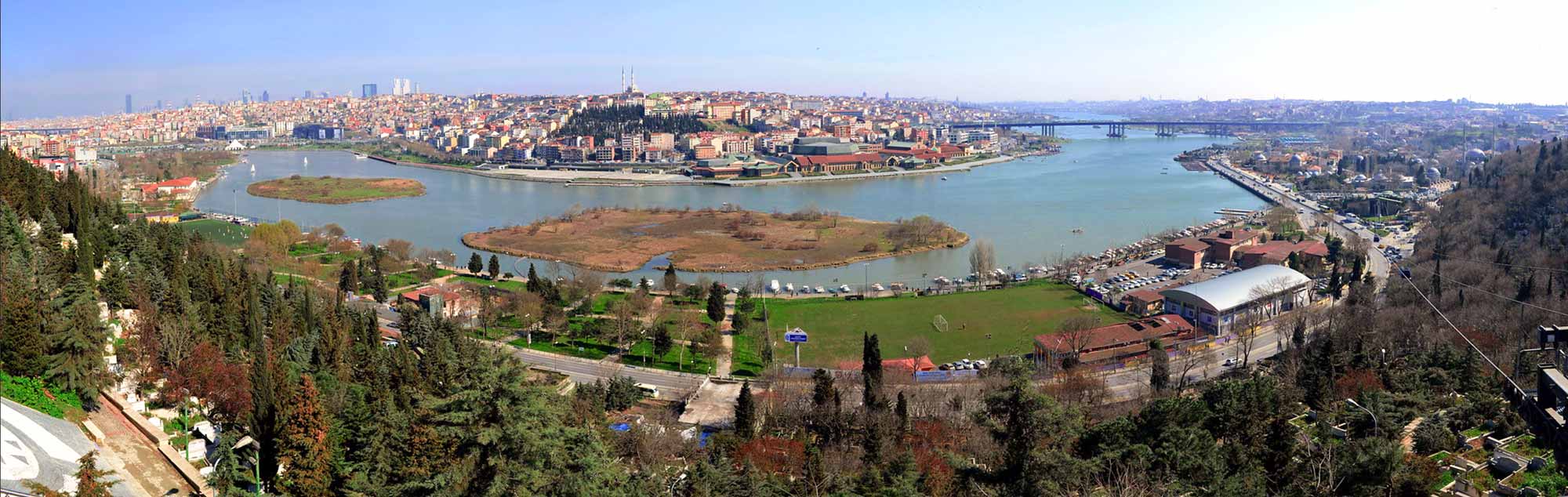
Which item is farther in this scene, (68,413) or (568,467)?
(68,413)

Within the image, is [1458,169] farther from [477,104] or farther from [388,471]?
[477,104]

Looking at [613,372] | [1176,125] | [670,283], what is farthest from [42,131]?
[1176,125]

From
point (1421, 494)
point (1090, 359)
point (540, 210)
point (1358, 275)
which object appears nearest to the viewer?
point (1421, 494)

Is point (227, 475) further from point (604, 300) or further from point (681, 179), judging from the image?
point (681, 179)

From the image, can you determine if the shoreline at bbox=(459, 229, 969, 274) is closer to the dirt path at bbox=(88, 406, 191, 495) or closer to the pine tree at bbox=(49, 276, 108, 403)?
the pine tree at bbox=(49, 276, 108, 403)

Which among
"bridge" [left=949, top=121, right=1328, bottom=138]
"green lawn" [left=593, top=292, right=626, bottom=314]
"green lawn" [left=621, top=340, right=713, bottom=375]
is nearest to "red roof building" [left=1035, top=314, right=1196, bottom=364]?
"green lawn" [left=621, top=340, right=713, bottom=375]

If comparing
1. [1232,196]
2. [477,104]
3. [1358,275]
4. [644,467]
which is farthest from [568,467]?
[477,104]

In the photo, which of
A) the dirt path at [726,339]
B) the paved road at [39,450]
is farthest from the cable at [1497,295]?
the paved road at [39,450]
